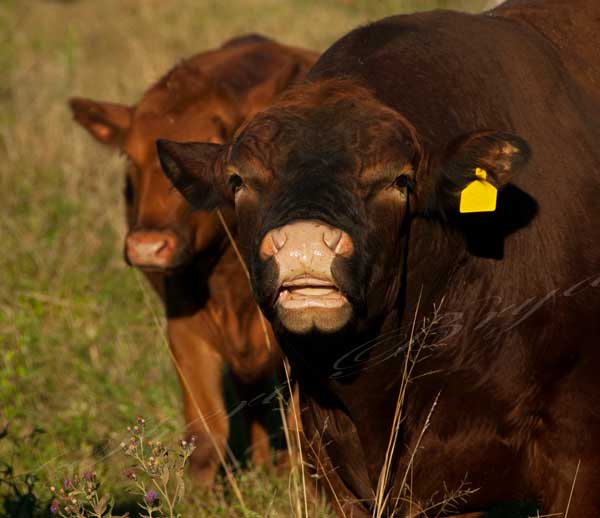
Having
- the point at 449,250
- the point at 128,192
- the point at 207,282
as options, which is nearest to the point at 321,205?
the point at 449,250

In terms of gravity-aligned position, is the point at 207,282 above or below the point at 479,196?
below

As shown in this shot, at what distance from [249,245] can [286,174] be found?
392mm

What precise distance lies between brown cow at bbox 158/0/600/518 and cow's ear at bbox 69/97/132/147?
2.74 metres

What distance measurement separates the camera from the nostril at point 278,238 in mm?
4086

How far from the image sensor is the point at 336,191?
4.27 meters

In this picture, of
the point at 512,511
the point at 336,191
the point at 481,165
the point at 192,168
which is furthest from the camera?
the point at 512,511

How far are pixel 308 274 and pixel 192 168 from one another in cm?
126

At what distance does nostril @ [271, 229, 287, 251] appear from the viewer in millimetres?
4086

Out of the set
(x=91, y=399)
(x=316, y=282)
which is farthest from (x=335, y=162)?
(x=91, y=399)

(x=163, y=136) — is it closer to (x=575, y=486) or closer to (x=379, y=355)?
(x=379, y=355)

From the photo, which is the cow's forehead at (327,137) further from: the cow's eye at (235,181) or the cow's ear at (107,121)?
the cow's ear at (107,121)

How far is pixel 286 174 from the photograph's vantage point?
14.5 feet

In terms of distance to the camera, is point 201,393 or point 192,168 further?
point 201,393

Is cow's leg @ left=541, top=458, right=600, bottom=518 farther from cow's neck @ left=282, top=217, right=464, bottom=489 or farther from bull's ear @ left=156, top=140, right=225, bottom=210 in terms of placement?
bull's ear @ left=156, top=140, right=225, bottom=210
